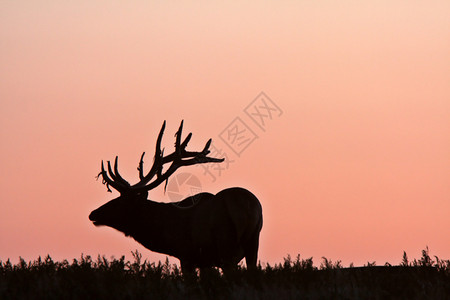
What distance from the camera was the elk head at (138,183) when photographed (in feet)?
56.6

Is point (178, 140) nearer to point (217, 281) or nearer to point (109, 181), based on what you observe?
point (109, 181)

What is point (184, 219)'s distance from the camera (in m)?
17.0

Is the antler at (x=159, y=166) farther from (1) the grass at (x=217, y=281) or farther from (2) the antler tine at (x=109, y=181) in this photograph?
(1) the grass at (x=217, y=281)

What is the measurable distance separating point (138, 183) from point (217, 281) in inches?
252

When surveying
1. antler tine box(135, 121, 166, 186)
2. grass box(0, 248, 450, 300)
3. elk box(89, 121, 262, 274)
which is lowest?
grass box(0, 248, 450, 300)

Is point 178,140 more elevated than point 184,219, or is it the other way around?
point 178,140

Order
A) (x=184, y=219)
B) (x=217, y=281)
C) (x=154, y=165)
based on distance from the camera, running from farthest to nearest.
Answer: (x=154, y=165)
(x=184, y=219)
(x=217, y=281)

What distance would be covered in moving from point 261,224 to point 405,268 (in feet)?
15.1

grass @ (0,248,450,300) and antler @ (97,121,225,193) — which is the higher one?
antler @ (97,121,225,193)

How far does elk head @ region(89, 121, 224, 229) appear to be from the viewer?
17266mm

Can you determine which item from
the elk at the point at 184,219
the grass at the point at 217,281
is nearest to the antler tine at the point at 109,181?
the elk at the point at 184,219

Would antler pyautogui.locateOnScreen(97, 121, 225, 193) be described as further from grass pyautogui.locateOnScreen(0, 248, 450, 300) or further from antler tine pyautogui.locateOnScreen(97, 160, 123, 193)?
grass pyautogui.locateOnScreen(0, 248, 450, 300)

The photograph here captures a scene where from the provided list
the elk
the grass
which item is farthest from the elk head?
the grass

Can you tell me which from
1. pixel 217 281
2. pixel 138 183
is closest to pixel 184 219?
pixel 138 183
